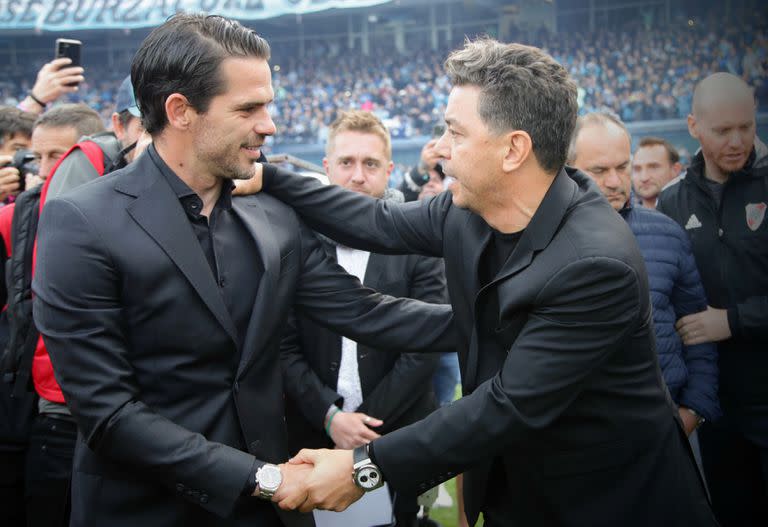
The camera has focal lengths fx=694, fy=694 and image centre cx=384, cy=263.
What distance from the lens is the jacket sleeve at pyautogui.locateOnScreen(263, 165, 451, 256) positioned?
2590 millimetres

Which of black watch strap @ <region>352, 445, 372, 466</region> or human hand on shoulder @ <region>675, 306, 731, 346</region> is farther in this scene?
human hand on shoulder @ <region>675, 306, 731, 346</region>

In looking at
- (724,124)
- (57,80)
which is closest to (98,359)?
(57,80)

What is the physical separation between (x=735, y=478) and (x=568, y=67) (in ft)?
66.8

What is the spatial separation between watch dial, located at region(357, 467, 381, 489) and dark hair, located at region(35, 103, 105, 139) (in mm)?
2825

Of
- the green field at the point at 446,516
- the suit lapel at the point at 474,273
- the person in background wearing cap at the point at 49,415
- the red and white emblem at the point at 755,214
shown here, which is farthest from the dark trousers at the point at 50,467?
the red and white emblem at the point at 755,214

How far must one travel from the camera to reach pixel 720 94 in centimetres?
367

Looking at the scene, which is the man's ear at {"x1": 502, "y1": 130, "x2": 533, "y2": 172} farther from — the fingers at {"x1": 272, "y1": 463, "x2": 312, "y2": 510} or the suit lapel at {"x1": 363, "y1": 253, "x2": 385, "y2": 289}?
the suit lapel at {"x1": 363, "y1": 253, "x2": 385, "y2": 289}

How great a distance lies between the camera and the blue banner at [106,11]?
25.8 meters

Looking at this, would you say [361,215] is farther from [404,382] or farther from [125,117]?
[125,117]

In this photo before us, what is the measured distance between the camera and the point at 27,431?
3291mm

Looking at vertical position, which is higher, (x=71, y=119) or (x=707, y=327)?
(x=71, y=119)

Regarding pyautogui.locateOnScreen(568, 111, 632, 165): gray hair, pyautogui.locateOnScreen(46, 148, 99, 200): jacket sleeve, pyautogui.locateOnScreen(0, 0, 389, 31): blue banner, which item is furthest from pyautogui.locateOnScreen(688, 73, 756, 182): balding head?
pyautogui.locateOnScreen(0, 0, 389, 31): blue banner

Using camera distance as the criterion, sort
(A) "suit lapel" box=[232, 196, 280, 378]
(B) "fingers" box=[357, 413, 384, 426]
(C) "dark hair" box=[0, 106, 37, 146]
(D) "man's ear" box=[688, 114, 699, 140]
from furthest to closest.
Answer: (C) "dark hair" box=[0, 106, 37, 146] < (D) "man's ear" box=[688, 114, 699, 140] < (B) "fingers" box=[357, 413, 384, 426] < (A) "suit lapel" box=[232, 196, 280, 378]

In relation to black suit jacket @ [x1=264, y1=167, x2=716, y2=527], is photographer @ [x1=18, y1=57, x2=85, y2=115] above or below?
above
